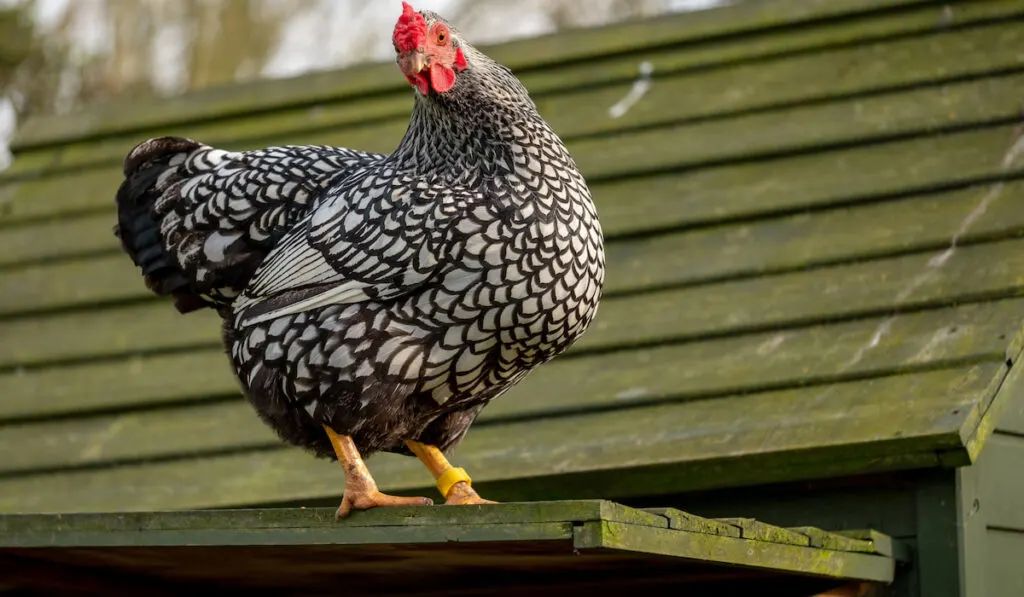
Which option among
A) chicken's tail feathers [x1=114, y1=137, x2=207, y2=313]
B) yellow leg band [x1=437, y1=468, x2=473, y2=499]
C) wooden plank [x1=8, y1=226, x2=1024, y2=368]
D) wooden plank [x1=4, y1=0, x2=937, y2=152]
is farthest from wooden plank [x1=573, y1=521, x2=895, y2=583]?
wooden plank [x1=4, y1=0, x2=937, y2=152]

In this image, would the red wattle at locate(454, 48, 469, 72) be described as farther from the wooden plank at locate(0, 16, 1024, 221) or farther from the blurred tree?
the blurred tree

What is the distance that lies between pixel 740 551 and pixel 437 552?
2.22ft

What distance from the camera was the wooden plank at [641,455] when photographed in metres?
3.87

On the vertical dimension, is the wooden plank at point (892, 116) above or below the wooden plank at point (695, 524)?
above

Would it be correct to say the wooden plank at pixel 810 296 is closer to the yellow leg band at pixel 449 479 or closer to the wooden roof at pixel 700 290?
the wooden roof at pixel 700 290

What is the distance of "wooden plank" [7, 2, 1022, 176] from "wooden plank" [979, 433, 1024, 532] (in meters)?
1.58

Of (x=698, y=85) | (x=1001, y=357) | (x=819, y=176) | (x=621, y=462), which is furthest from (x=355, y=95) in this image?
(x=1001, y=357)

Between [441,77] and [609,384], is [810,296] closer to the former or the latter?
[609,384]

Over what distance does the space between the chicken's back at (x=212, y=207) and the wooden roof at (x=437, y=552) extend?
70 cm

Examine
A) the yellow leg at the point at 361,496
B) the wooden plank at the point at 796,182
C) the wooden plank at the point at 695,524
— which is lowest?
the wooden plank at the point at 695,524

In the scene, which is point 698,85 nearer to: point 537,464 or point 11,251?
point 537,464

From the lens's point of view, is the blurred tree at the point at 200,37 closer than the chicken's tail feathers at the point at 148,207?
No

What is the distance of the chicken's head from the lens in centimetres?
312

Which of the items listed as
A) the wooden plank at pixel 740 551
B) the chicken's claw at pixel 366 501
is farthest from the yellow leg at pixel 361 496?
the wooden plank at pixel 740 551
